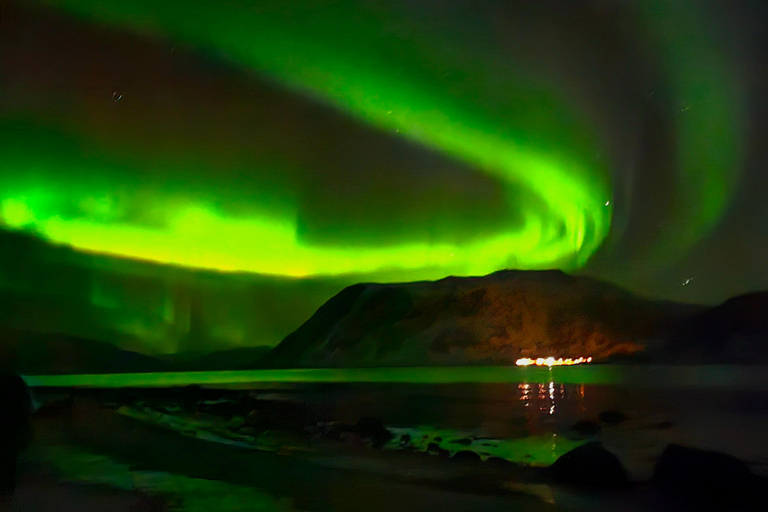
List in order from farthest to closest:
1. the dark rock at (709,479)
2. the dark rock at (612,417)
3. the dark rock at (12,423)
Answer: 1. the dark rock at (612,417)
2. the dark rock at (12,423)
3. the dark rock at (709,479)

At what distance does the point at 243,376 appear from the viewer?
3.22 metres

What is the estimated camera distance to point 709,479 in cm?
276

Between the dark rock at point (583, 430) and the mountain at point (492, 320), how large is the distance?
0.37 metres

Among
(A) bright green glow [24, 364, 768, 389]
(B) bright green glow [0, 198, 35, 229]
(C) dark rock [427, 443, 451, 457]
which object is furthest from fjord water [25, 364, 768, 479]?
(B) bright green glow [0, 198, 35, 229]

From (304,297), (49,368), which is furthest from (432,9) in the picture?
(49,368)

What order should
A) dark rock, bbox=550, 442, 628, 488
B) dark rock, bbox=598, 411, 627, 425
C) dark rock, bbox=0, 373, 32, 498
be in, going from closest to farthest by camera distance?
dark rock, bbox=550, 442, 628, 488 → dark rock, bbox=0, 373, 32, 498 → dark rock, bbox=598, 411, 627, 425

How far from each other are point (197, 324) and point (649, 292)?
7.24ft

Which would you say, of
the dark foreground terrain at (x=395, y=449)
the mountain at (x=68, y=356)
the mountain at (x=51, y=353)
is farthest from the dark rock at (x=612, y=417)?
the mountain at (x=51, y=353)

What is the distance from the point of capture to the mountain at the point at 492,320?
9.64 feet

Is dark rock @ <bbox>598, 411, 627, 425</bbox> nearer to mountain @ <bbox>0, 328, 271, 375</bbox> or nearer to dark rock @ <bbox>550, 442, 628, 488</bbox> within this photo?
dark rock @ <bbox>550, 442, 628, 488</bbox>

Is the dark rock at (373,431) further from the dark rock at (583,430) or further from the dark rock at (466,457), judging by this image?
the dark rock at (583,430)

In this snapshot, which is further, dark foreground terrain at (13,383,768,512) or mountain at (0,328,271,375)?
mountain at (0,328,271,375)

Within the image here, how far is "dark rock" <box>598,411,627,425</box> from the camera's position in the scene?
3.01 m

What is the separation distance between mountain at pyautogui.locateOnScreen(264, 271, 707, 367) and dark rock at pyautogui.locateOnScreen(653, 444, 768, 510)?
511 mm
